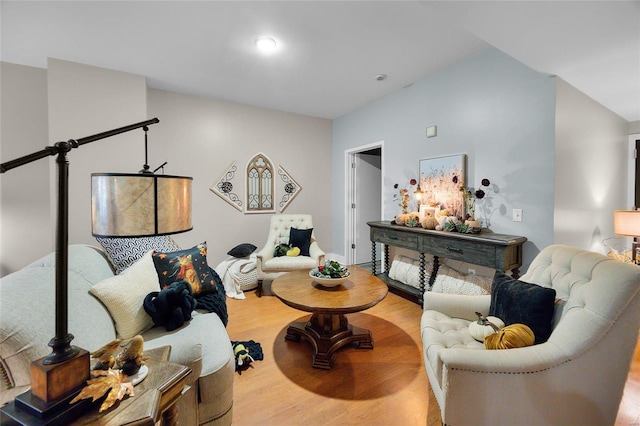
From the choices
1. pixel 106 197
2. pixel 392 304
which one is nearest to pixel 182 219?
pixel 106 197

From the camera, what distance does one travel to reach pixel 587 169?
2688mm

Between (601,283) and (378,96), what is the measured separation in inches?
132

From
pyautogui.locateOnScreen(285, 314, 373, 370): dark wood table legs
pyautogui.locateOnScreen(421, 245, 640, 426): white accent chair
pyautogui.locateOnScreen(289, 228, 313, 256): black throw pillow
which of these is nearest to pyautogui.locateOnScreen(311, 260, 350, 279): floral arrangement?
pyautogui.locateOnScreen(285, 314, 373, 370): dark wood table legs

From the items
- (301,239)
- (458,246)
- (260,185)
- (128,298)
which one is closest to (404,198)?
(458,246)

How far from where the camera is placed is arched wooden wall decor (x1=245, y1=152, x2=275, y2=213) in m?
4.33

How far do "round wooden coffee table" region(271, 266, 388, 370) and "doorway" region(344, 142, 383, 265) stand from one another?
7.52 ft

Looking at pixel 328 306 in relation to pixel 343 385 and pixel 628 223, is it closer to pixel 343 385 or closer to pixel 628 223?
pixel 343 385

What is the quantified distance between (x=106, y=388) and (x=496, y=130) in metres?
3.25

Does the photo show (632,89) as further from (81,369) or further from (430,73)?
(81,369)

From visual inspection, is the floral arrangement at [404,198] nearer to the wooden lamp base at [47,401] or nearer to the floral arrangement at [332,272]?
the floral arrangement at [332,272]

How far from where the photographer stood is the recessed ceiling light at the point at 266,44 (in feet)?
8.08

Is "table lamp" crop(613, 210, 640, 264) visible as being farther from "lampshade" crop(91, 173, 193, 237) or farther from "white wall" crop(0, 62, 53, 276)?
"white wall" crop(0, 62, 53, 276)

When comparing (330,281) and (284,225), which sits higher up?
(284,225)

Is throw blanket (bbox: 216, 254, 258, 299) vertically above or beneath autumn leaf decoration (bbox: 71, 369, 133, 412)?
beneath
